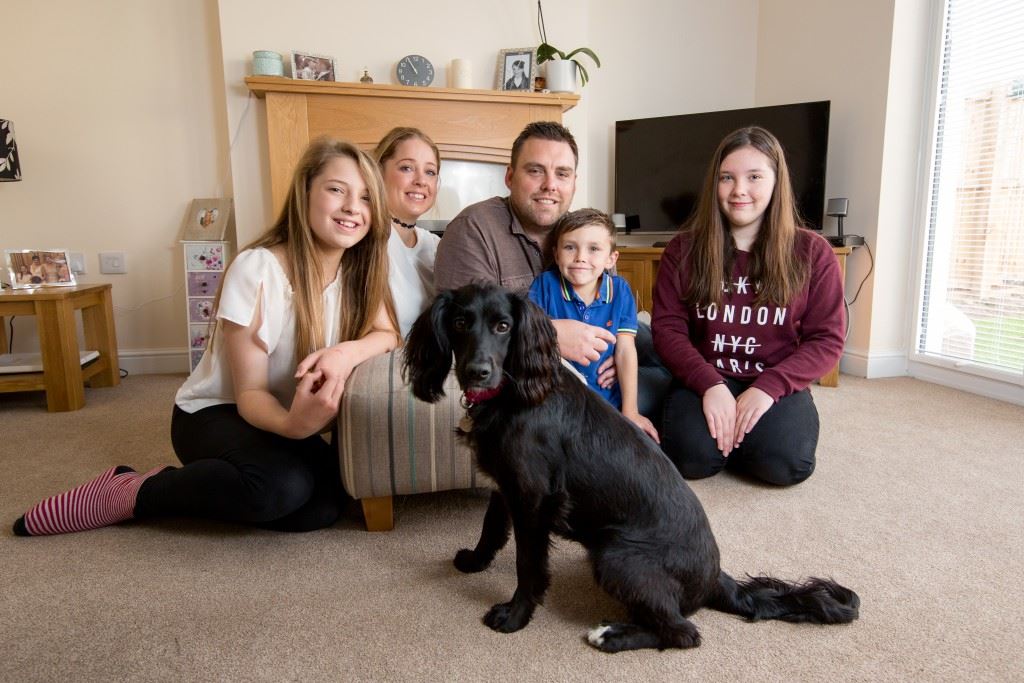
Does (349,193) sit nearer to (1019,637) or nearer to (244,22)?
(1019,637)

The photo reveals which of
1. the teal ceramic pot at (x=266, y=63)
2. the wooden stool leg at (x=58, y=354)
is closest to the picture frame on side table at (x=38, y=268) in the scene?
the wooden stool leg at (x=58, y=354)

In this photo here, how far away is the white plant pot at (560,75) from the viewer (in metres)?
3.89

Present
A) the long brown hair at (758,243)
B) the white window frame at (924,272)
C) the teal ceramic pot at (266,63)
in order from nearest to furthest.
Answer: the long brown hair at (758,243)
the white window frame at (924,272)
the teal ceramic pot at (266,63)

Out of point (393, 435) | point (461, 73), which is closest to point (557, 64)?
point (461, 73)

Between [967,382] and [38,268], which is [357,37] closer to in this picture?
[38,268]

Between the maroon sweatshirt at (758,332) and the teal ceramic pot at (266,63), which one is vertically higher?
the teal ceramic pot at (266,63)

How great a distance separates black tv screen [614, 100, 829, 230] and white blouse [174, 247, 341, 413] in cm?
315

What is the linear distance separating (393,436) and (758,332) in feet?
4.08

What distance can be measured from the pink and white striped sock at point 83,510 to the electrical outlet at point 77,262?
2572 millimetres

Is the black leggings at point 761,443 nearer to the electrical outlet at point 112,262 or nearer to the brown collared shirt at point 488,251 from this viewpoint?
the brown collared shirt at point 488,251

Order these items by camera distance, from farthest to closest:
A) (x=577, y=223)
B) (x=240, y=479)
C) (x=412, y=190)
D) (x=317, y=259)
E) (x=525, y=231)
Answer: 1. (x=412, y=190)
2. (x=525, y=231)
3. (x=577, y=223)
4. (x=317, y=259)
5. (x=240, y=479)

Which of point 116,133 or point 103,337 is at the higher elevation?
point 116,133

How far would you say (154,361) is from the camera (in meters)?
3.88

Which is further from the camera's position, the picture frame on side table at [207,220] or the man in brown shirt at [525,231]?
the picture frame on side table at [207,220]
